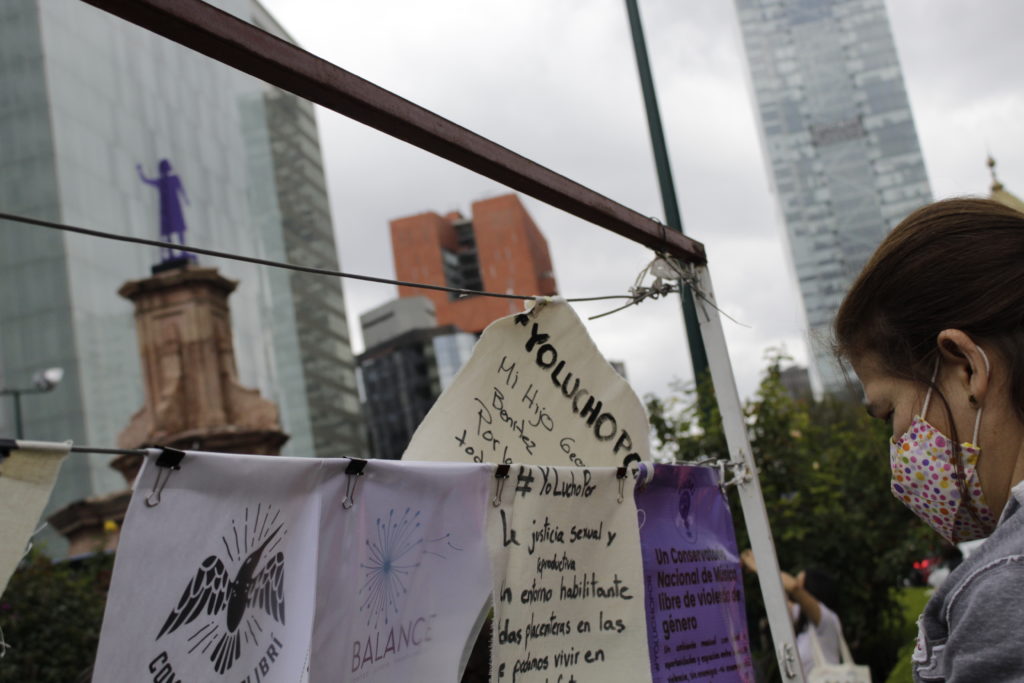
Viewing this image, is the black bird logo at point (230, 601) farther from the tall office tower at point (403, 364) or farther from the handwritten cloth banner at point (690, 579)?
the tall office tower at point (403, 364)

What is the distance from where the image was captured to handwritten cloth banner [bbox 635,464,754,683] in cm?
293

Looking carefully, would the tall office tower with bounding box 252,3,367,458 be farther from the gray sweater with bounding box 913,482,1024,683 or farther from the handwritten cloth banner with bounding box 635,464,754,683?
the gray sweater with bounding box 913,482,1024,683

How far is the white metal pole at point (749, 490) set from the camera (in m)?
3.22

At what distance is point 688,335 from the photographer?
646 cm

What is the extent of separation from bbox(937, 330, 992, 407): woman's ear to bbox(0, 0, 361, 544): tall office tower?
27175 millimetres

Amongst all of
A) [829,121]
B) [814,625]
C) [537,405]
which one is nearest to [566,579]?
[537,405]

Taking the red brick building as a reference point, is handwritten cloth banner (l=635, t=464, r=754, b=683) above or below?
below

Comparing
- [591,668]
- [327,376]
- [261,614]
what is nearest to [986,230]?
[261,614]

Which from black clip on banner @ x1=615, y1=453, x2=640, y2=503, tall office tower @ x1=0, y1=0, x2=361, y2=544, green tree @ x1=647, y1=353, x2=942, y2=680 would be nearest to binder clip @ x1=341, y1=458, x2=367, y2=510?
black clip on banner @ x1=615, y1=453, x2=640, y2=503

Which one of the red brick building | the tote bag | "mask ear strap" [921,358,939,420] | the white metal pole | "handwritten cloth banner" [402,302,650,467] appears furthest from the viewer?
the red brick building

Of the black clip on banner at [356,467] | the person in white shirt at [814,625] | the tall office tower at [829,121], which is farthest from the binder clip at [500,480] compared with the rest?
the tall office tower at [829,121]

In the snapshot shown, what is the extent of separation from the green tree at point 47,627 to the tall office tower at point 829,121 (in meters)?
128

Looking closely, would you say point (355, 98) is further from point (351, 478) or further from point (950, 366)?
point (950, 366)

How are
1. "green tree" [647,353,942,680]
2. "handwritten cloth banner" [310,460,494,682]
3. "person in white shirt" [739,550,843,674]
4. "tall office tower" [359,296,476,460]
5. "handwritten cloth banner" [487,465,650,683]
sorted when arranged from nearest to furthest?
"handwritten cloth banner" [310,460,494,682]
"handwritten cloth banner" [487,465,650,683]
"person in white shirt" [739,550,843,674]
"green tree" [647,353,942,680]
"tall office tower" [359,296,476,460]
